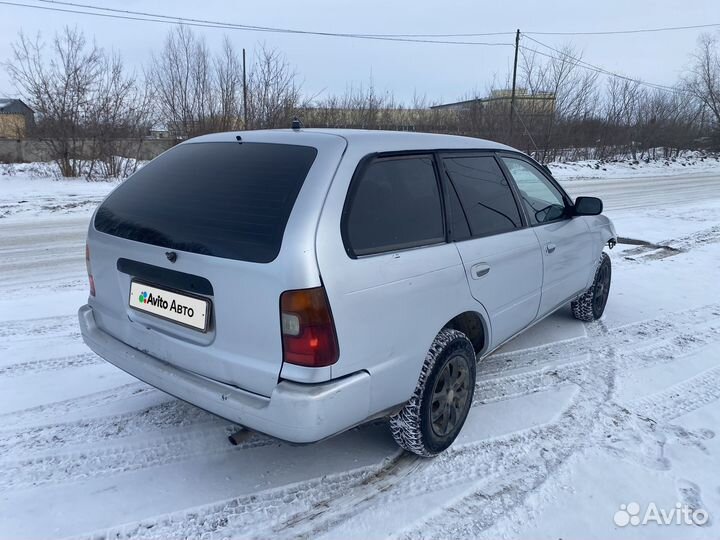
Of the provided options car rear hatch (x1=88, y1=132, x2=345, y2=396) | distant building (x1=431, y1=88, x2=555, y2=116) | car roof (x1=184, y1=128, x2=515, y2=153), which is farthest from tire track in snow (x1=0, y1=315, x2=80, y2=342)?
distant building (x1=431, y1=88, x2=555, y2=116)

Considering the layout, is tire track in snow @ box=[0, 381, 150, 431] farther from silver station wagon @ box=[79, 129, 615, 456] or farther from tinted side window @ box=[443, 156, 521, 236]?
tinted side window @ box=[443, 156, 521, 236]

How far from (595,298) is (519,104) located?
26846 millimetres

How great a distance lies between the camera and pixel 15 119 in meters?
23.4

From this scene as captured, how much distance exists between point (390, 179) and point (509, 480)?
1.71m

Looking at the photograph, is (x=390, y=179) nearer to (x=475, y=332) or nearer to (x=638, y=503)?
(x=475, y=332)

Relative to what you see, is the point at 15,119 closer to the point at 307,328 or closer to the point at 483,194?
the point at 483,194

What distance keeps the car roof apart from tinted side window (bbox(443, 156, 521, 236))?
0.49ft

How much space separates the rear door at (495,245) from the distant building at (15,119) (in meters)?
20.6

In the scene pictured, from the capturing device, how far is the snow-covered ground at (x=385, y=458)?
236 centimetres

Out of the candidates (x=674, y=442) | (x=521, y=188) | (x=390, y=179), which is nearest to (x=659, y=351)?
(x=674, y=442)

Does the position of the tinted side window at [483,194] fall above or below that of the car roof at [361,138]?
below

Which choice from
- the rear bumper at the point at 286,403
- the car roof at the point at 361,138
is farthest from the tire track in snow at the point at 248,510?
the car roof at the point at 361,138

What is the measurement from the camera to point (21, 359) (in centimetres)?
385

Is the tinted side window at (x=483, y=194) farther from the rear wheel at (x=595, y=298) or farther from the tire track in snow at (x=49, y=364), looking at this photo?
the tire track in snow at (x=49, y=364)
